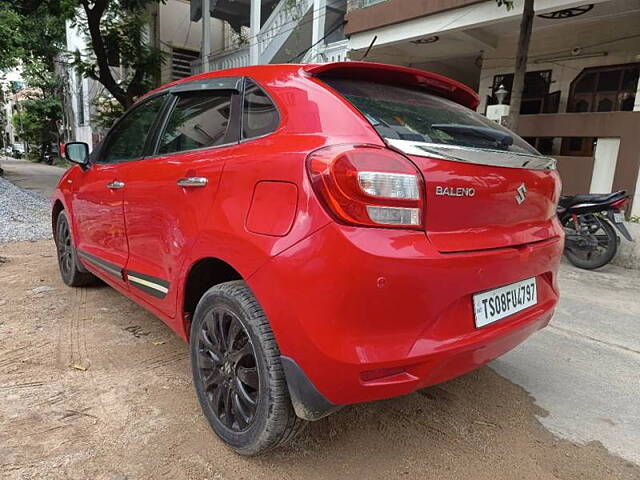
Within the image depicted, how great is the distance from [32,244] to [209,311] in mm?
4857

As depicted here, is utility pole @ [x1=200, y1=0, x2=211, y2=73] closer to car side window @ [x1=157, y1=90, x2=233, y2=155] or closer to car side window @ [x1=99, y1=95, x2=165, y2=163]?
car side window @ [x1=99, y1=95, x2=165, y2=163]

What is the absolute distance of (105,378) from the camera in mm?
2410

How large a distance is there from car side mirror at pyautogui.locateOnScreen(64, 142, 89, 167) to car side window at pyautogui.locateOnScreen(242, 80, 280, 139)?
1.92 meters

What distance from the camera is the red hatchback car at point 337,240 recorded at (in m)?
1.45

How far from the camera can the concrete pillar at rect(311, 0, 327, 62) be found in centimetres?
968

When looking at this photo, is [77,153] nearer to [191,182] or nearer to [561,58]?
[191,182]

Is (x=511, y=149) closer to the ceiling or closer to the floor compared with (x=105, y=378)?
closer to the ceiling

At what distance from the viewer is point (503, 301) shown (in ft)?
5.80

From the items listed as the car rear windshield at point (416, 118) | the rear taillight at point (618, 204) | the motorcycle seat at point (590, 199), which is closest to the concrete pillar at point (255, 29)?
the motorcycle seat at point (590, 199)

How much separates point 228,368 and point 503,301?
3.79ft

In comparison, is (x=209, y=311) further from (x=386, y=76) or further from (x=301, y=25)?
(x=301, y=25)

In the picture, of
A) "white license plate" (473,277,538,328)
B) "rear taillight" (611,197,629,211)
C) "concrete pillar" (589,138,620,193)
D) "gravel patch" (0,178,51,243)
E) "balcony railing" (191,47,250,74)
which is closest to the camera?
"white license plate" (473,277,538,328)

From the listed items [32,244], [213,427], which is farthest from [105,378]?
[32,244]

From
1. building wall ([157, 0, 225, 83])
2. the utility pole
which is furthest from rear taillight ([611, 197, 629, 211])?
building wall ([157, 0, 225, 83])
